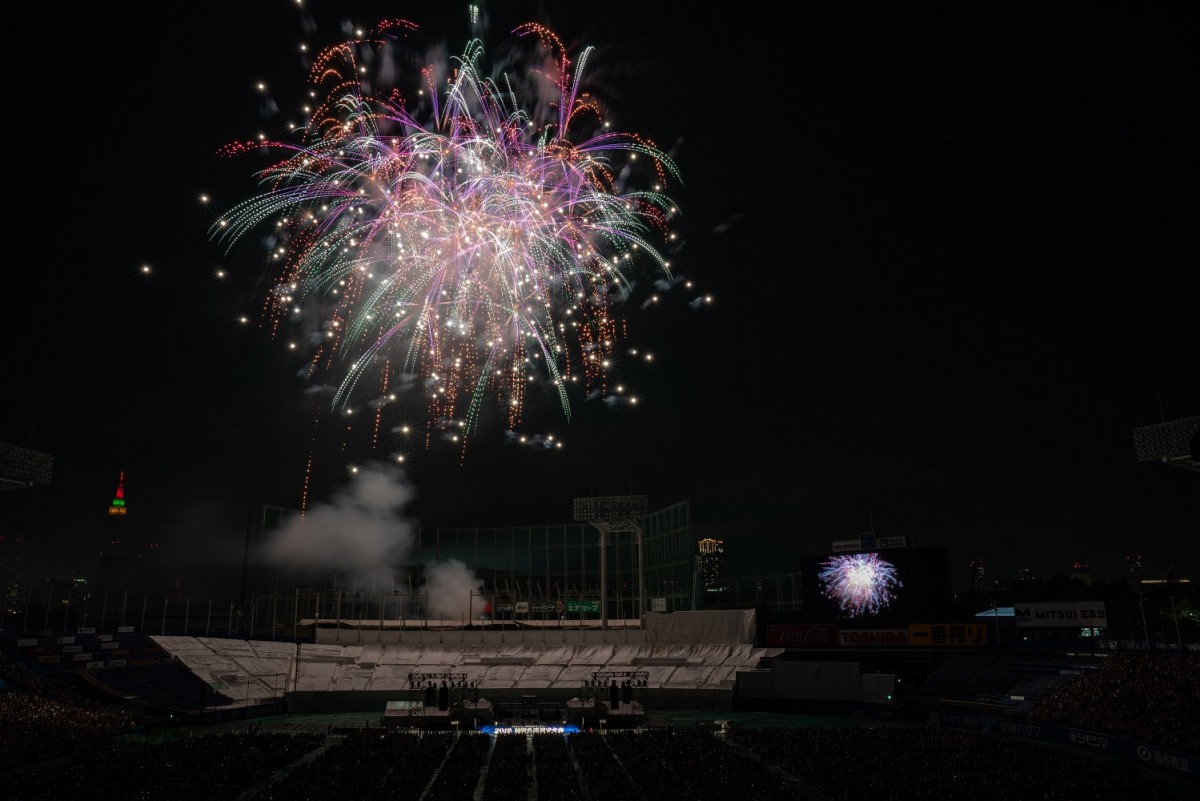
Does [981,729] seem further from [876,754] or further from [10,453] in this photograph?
[10,453]

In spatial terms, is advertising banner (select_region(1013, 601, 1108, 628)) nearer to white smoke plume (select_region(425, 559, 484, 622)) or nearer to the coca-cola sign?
the coca-cola sign

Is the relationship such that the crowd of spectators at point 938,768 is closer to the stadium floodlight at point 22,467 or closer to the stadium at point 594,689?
the stadium at point 594,689

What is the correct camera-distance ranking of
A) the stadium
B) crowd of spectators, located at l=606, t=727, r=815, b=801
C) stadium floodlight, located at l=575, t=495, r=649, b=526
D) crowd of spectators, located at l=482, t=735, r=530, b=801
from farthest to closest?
stadium floodlight, located at l=575, t=495, r=649, b=526 < the stadium < crowd of spectators, located at l=482, t=735, r=530, b=801 < crowd of spectators, located at l=606, t=727, r=815, b=801

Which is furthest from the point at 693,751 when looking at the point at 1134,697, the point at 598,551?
the point at 598,551

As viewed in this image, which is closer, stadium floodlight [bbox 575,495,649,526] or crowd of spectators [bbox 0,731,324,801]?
crowd of spectators [bbox 0,731,324,801]

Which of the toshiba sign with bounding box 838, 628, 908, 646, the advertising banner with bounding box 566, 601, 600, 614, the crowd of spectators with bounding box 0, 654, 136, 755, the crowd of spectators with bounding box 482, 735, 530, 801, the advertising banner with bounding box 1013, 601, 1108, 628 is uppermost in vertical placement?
the advertising banner with bounding box 566, 601, 600, 614

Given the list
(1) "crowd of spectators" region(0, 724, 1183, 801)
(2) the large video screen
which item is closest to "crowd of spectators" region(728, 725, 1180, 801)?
→ (1) "crowd of spectators" region(0, 724, 1183, 801)

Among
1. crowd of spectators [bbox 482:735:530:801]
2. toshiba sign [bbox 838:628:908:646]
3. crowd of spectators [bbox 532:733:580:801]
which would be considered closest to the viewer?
crowd of spectators [bbox 532:733:580:801]
